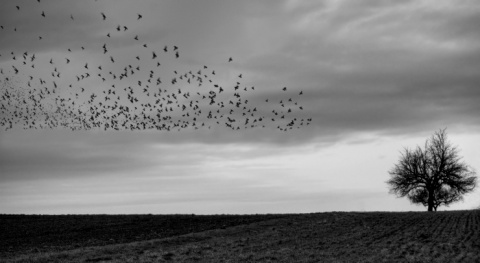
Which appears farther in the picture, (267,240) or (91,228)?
(91,228)

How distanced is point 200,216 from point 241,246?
25.9m

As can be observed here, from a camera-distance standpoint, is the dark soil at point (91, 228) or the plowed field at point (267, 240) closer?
the plowed field at point (267, 240)

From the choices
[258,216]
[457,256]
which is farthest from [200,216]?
[457,256]

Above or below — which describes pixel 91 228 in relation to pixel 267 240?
above

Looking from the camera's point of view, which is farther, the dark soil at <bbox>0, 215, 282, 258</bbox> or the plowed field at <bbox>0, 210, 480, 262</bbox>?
the dark soil at <bbox>0, 215, 282, 258</bbox>

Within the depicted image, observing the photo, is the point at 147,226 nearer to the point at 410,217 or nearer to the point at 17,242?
the point at 17,242

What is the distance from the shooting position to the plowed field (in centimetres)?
3017

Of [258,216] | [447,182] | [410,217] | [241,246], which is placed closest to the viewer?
[241,246]

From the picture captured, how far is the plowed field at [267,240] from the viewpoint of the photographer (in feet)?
99.0

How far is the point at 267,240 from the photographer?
3806 centimetres

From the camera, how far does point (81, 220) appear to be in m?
61.5

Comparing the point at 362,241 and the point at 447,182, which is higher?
the point at 447,182

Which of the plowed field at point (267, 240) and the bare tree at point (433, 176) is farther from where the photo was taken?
the bare tree at point (433, 176)

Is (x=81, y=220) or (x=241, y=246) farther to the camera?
(x=81, y=220)
